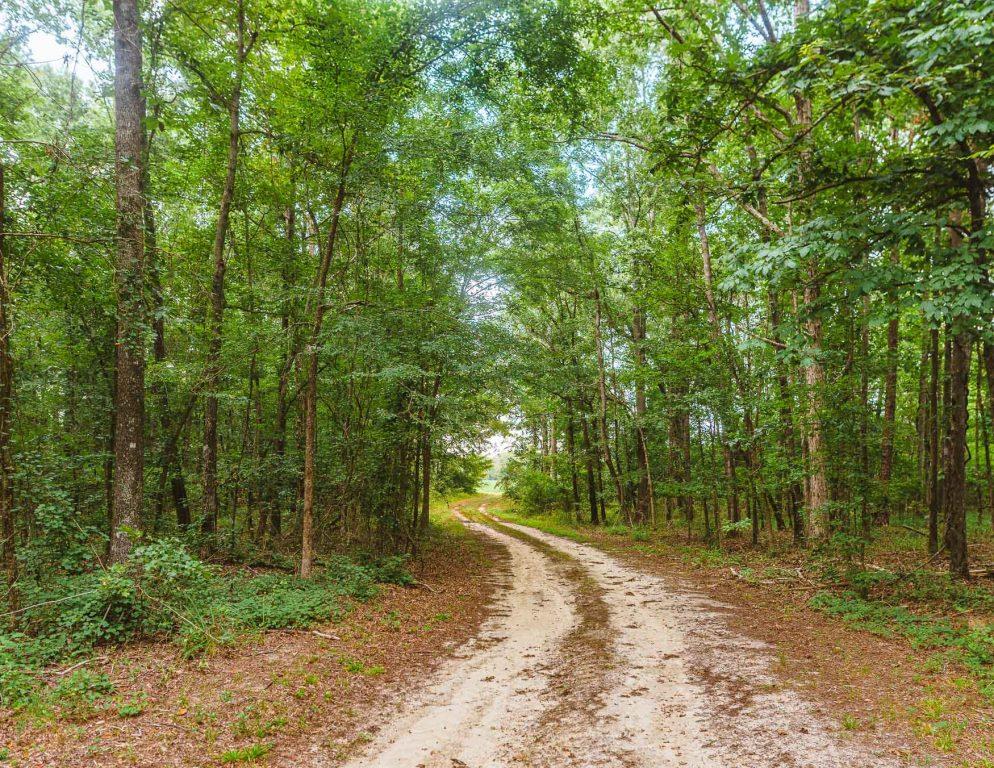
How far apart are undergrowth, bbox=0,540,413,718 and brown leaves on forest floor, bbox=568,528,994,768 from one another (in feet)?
20.4

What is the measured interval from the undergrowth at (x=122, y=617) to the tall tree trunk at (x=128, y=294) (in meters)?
0.84

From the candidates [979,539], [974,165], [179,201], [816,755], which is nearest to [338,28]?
[179,201]

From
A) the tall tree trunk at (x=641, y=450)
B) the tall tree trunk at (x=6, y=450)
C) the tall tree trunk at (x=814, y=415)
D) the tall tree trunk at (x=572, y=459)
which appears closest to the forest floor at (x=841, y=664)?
the tall tree trunk at (x=814, y=415)

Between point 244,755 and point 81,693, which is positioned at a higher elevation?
point 81,693

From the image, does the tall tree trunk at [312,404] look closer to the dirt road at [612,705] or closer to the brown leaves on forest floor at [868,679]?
the dirt road at [612,705]

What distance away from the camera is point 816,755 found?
13.4 ft

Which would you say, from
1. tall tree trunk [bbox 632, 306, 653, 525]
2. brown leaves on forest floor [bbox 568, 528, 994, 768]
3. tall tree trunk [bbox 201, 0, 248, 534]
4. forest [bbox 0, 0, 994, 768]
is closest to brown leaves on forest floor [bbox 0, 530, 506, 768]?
forest [bbox 0, 0, 994, 768]

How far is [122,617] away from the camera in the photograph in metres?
6.48

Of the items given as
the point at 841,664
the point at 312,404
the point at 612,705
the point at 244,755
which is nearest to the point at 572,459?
the point at 312,404

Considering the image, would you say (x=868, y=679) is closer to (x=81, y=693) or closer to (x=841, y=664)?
(x=841, y=664)

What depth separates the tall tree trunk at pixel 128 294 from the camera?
23.1 feet

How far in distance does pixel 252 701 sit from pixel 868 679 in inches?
261

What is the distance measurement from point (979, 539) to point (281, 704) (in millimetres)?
19019

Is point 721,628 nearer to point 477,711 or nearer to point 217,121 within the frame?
point 477,711
